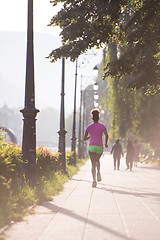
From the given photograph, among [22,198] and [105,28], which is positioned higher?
[105,28]

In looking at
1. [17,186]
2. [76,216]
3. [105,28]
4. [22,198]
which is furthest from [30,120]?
[76,216]

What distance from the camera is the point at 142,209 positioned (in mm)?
8391

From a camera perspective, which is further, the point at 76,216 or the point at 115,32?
the point at 115,32

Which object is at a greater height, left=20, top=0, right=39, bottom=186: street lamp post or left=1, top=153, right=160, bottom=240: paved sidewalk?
left=20, top=0, right=39, bottom=186: street lamp post

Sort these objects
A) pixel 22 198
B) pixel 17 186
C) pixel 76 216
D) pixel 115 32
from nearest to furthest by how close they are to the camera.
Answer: pixel 76 216, pixel 22 198, pixel 17 186, pixel 115 32

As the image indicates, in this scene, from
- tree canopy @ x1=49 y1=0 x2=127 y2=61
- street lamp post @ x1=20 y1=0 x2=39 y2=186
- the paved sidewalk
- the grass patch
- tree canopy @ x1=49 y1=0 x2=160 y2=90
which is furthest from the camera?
tree canopy @ x1=49 y1=0 x2=127 y2=61

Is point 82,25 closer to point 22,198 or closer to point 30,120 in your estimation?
point 30,120

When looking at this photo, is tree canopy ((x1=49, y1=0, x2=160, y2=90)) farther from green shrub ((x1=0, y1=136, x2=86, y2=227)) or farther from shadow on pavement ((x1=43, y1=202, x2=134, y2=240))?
shadow on pavement ((x1=43, y1=202, x2=134, y2=240))

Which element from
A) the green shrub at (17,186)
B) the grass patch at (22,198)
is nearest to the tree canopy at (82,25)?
the green shrub at (17,186)

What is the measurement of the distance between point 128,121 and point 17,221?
712 inches

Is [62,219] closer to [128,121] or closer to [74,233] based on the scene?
[74,233]

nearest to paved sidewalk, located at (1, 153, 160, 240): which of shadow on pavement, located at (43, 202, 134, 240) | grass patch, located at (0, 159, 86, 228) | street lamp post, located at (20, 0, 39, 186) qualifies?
shadow on pavement, located at (43, 202, 134, 240)

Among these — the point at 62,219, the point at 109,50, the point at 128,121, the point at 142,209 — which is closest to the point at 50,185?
the point at 142,209

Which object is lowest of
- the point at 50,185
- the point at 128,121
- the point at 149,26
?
the point at 50,185
